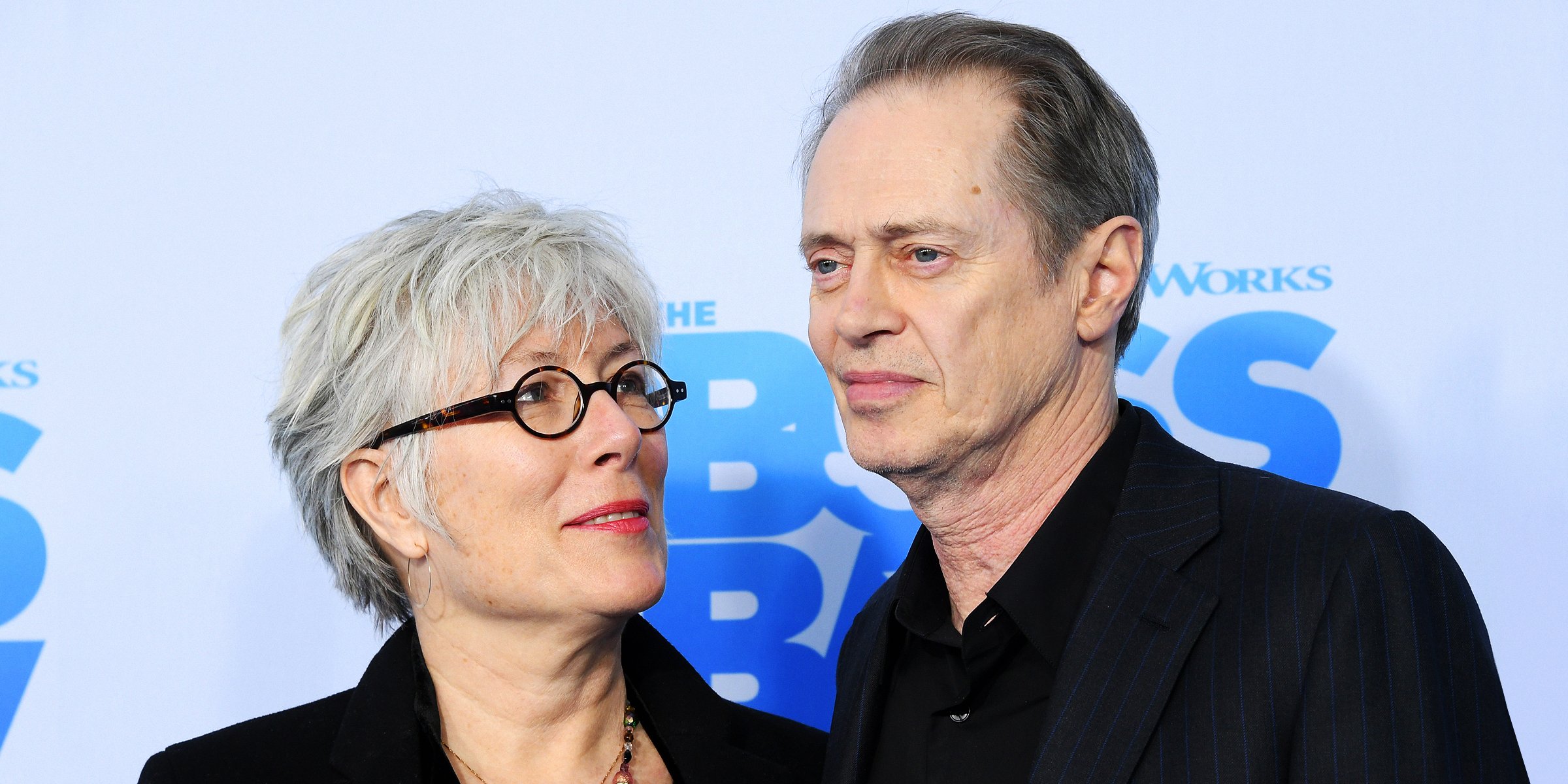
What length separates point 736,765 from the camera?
202 centimetres

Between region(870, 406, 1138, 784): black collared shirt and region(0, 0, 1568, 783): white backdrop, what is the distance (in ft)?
3.50

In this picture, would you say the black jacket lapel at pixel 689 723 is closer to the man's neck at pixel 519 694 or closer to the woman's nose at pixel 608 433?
the man's neck at pixel 519 694

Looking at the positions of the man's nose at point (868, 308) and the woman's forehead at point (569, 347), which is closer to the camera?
the man's nose at point (868, 308)

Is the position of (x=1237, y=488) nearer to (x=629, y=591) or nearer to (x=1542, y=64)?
(x=629, y=591)

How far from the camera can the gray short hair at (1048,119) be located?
5.66ft

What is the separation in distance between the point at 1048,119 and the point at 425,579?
4.03 ft

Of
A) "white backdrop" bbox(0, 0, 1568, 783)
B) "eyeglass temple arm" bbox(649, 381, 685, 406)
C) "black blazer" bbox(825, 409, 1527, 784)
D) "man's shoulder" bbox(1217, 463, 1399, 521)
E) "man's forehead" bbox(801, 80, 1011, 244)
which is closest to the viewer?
"black blazer" bbox(825, 409, 1527, 784)

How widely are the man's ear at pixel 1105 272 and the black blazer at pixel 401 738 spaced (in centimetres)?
91

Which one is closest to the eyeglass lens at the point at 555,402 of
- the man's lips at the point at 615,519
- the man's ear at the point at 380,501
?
the man's lips at the point at 615,519

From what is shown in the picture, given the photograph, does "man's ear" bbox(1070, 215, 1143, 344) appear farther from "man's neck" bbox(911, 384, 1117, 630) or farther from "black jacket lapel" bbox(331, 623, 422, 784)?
"black jacket lapel" bbox(331, 623, 422, 784)

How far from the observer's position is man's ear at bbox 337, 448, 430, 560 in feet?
6.33

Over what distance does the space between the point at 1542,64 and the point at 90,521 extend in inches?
138

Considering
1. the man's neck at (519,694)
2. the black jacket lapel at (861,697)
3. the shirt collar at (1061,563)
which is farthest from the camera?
the man's neck at (519,694)

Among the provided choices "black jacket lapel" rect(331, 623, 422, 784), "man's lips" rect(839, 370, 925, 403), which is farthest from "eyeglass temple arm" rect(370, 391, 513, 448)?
"man's lips" rect(839, 370, 925, 403)
